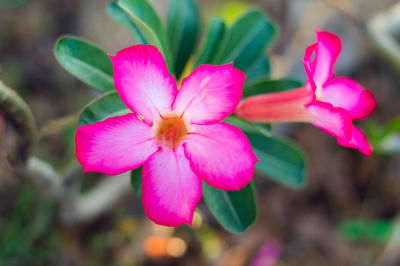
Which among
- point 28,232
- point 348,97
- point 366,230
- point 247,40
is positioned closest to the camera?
point 348,97

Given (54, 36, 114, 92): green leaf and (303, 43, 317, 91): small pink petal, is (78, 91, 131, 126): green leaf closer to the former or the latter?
(54, 36, 114, 92): green leaf

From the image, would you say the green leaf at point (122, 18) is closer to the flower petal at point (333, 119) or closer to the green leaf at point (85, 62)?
the green leaf at point (85, 62)

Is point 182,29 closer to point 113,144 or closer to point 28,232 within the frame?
point 113,144

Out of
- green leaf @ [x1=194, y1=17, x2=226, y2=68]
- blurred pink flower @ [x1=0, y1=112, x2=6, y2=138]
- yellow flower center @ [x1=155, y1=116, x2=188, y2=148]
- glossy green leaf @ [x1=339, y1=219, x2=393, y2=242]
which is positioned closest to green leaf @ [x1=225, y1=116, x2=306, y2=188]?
green leaf @ [x1=194, y1=17, x2=226, y2=68]

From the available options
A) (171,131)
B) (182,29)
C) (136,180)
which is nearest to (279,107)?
(171,131)

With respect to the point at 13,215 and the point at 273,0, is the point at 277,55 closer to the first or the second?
the point at 273,0

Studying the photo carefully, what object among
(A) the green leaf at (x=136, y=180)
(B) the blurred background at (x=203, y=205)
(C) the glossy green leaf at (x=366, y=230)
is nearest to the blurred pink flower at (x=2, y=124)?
(A) the green leaf at (x=136, y=180)
